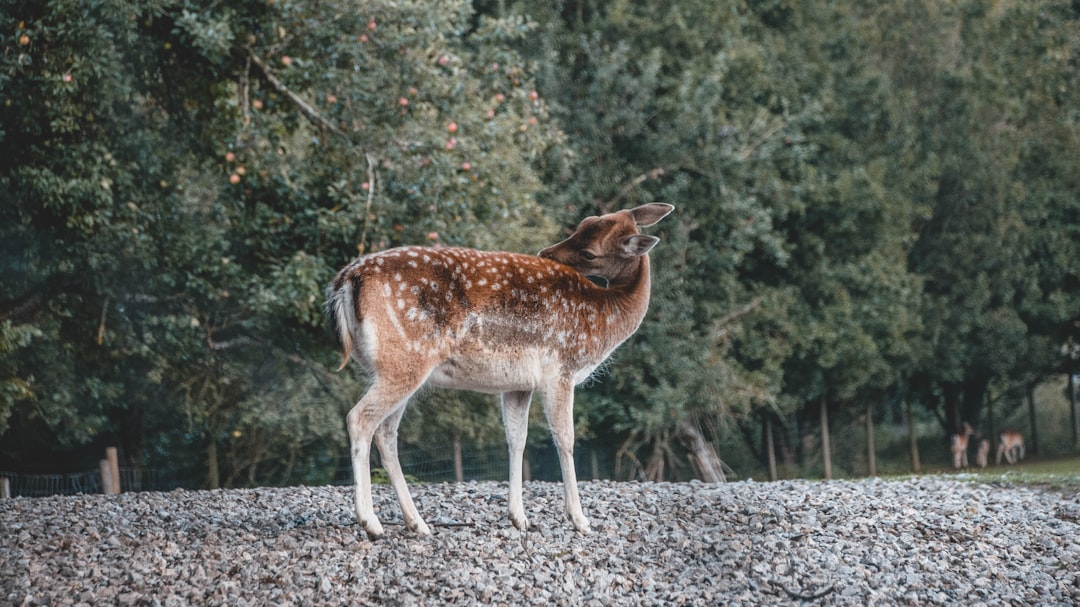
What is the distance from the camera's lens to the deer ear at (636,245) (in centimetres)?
810

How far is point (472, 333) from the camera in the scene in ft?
24.1

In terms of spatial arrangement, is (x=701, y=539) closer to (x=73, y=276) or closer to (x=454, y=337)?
(x=454, y=337)

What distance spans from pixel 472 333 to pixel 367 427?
858 millimetres

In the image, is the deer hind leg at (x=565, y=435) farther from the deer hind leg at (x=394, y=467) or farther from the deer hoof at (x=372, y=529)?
the deer hoof at (x=372, y=529)

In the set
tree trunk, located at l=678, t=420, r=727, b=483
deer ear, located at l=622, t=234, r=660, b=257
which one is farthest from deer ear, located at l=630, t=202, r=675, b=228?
tree trunk, located at l=678, t=420, r=727, b=483

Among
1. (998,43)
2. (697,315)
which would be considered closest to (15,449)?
(697,315)

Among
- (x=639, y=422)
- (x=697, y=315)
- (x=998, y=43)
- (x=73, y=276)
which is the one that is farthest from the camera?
(x=998, y=43)

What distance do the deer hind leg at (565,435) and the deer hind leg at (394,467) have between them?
93cm

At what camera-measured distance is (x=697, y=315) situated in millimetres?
20422

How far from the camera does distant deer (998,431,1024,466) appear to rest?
2525cm

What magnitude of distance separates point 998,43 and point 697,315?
1015 centimetres

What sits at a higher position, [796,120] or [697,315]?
[796,120]

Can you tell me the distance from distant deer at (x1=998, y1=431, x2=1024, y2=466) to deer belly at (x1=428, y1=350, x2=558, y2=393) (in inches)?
791

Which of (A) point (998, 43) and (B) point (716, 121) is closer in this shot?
(B) point (716, 121)
